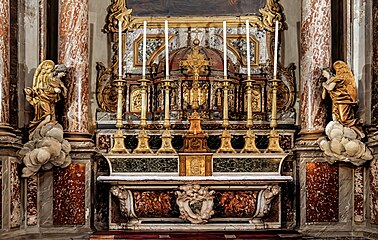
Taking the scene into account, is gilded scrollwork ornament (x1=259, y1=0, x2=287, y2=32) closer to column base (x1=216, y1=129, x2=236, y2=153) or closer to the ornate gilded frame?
the ornate gilded frame

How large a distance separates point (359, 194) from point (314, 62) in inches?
73.2

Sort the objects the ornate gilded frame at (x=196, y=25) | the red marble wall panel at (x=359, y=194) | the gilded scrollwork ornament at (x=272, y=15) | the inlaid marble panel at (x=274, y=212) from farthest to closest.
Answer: the gilded scrollwork ornament at (x=272, y=15), the ornate gilded frame at (x=196, y=25), the inlaid marble panel at (x=274, y=212), the red marble wall panel at (x=359, y=194)

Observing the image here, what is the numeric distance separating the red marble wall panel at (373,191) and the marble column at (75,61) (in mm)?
3756

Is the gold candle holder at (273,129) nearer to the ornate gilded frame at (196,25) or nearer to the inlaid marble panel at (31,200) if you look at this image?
the ornate gilded frame at (196,25)

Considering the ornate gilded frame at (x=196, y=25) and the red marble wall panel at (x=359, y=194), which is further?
the ornate gilded frame at (x=196, y=25)

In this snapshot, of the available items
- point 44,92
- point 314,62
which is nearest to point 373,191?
point 314,62

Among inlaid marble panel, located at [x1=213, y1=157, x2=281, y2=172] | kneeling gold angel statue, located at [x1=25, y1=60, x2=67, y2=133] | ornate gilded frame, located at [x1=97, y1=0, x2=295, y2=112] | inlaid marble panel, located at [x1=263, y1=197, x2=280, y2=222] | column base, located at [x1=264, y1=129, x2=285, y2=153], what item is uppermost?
ornate gilded frame, located at [x1=97, y1=0, x2=295, y2=112]

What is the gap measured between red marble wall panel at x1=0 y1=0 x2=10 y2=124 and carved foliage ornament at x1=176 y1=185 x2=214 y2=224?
7.89 feet

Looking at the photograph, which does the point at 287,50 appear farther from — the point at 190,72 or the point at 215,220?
the point at 215,220

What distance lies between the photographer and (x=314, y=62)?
36.4 ft

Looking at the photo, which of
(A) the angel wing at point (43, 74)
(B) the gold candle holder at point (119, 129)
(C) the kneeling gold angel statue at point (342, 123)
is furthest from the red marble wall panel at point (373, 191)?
(A) the angel wing at point (43, 74)

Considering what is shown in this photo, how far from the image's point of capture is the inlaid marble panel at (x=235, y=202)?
1067 centimetres

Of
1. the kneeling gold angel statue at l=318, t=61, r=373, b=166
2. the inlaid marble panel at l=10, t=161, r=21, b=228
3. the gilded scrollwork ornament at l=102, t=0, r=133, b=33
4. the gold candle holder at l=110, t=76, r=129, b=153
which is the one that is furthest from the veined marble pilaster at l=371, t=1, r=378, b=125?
the inlaid marble panel at l=10, t=161, r=21, b=228

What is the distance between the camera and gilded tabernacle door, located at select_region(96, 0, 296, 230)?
10609mm
